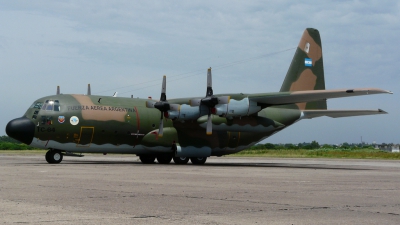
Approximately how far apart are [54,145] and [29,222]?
21202 millimetres

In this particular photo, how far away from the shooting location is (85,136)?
28891mm

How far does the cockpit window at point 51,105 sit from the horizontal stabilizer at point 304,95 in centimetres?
1026

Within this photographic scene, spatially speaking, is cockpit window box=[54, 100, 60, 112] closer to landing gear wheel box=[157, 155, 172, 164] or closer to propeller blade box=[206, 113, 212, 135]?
landing gear wheel box=[157, 155, 172, 164]

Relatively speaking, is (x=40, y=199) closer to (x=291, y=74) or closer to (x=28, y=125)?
(x=28, y=125)

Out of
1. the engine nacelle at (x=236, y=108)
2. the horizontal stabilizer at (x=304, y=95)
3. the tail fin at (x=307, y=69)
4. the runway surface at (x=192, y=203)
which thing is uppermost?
the tail fin at (x=307, y=69)

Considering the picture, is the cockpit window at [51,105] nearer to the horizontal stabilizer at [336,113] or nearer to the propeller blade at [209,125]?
the propeller blade at [209,125]

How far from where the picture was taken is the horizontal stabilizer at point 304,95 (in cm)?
2669

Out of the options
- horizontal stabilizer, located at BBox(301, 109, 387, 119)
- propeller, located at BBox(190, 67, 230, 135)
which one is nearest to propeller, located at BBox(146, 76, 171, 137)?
propeller, located at BBox(190, 67, 230, 135)

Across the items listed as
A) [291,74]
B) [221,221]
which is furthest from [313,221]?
[291,74]

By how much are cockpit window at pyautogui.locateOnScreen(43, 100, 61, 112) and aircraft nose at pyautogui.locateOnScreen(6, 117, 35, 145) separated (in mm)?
1138

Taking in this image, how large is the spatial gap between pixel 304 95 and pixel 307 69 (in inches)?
316

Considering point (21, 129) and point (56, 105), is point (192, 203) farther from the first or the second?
point (56, 105)

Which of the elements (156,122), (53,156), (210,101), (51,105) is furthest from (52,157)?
(210,101)

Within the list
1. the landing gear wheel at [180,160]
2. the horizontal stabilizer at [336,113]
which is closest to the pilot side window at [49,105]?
the landing gear wheel at [180,160]
